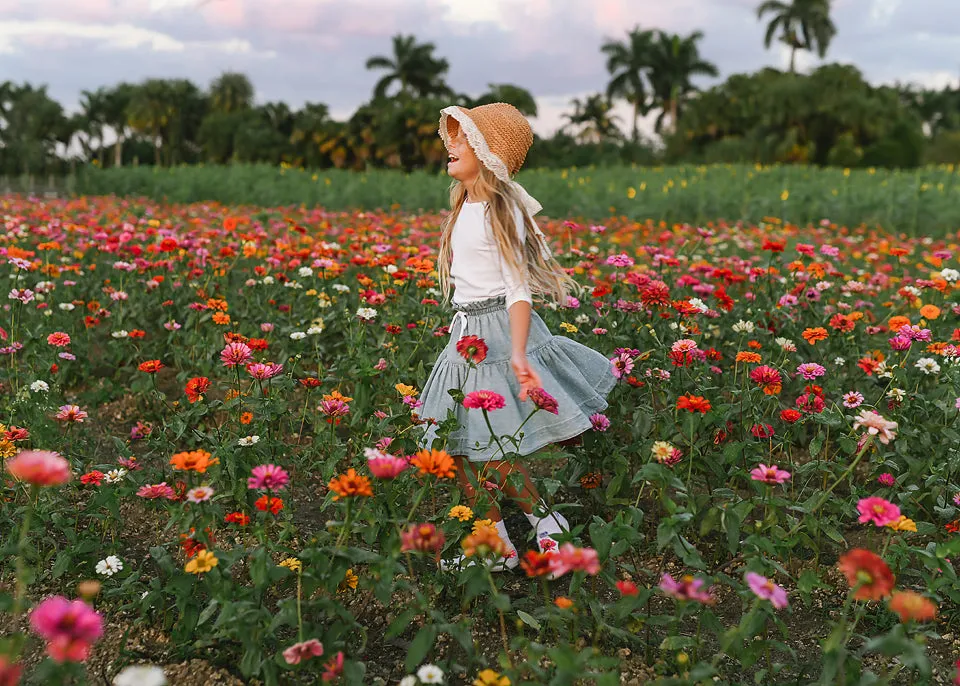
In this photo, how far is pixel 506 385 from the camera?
8.25 ft

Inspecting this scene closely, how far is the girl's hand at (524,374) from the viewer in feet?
7.59

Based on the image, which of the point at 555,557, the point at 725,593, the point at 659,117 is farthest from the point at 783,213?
the point at 659,117

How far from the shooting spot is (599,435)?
2771 millimetres

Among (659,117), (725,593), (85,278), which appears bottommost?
(725,593)

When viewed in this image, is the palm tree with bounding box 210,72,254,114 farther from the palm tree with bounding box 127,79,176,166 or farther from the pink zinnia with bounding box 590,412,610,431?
the pink zinnia with bounding box 590,412,610,431

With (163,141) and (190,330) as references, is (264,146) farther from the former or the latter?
(190,330)

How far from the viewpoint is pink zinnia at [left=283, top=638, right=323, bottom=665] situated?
1.68 meters

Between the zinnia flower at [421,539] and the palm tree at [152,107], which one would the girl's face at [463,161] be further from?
the palm tree at [152,107]

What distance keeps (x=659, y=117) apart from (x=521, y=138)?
174 feet

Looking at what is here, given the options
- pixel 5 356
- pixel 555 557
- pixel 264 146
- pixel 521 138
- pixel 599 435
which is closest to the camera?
pixel 555 557

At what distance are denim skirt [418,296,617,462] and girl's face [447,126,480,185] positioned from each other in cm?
39

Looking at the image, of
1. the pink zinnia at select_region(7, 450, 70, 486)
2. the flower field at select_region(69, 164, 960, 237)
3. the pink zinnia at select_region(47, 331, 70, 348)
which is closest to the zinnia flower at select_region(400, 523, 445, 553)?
the pink zinnia at select_region(7, 450, 70, 486)

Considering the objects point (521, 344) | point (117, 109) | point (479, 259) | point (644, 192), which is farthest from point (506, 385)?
point (117, 109)

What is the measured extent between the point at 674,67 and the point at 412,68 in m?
16.4
